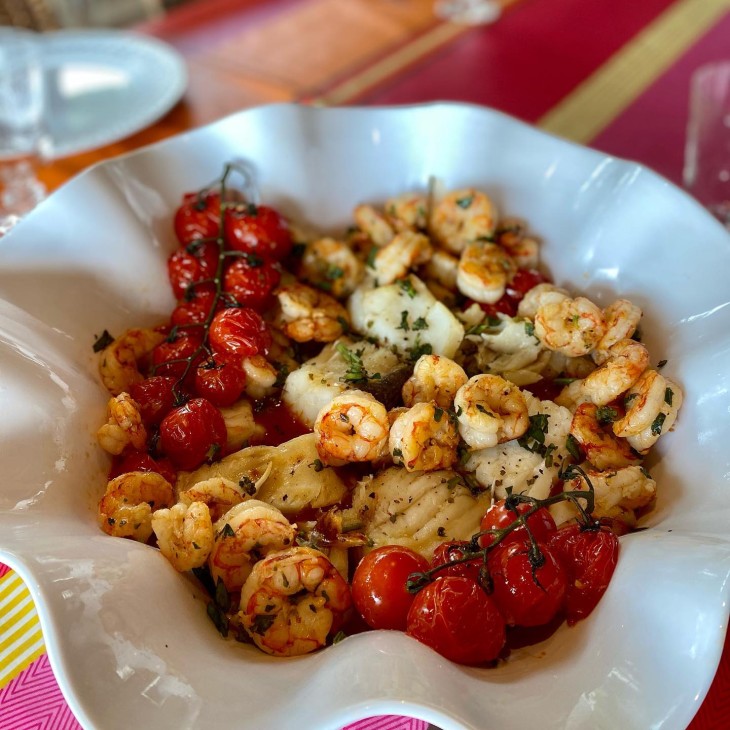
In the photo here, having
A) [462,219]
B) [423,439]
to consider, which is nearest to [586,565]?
[423,439]

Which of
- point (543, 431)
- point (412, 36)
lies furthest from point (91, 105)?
point (543, 431)

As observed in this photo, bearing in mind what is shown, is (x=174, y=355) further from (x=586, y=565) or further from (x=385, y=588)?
(x=586, y=565)

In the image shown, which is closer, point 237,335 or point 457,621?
point 457,621

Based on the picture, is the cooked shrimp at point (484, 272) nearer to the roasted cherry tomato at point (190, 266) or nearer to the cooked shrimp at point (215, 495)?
the roasted cherry tomato at point (190, 266)

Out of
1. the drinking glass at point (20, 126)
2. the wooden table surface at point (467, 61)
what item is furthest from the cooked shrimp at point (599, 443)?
the drinking glass at point (20, 126)

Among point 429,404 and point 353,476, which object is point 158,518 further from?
point 429,404

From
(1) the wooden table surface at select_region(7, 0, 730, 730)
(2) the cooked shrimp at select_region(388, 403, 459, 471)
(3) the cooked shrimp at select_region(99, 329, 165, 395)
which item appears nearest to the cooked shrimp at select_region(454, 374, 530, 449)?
(2) the cooked shrimp at select_region(388, 403, 459, 471)

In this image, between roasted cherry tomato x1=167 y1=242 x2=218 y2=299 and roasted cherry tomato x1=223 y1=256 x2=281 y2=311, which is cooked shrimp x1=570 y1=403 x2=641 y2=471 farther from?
roasted cherry tomato x1=167 y1=242 x2=218 y2=299
